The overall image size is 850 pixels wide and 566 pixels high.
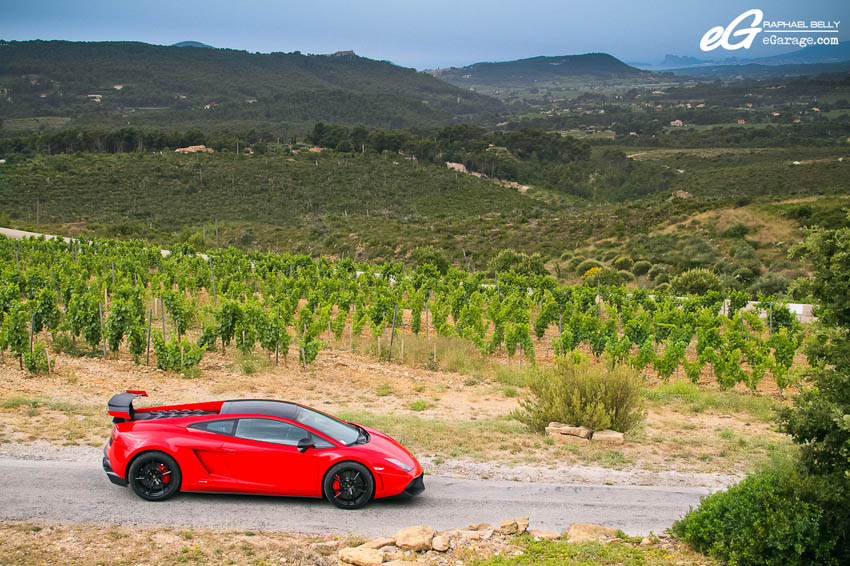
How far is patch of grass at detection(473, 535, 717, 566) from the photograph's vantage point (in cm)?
730

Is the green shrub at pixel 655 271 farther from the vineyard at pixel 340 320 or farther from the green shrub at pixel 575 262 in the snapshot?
the vineyard at pixel 340 320

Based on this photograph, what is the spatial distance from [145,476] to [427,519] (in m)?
3.45

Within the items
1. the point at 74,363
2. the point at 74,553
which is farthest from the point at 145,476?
the point at 74,363

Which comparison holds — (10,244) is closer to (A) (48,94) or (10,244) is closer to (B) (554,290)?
(B) (554,290)

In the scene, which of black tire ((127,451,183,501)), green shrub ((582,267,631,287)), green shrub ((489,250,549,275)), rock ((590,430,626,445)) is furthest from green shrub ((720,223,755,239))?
black tire ((127,451,183,501))

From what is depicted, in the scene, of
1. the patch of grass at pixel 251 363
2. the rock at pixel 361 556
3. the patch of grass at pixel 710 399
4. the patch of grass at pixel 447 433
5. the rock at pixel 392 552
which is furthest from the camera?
the patch of grass at pixel 251 363

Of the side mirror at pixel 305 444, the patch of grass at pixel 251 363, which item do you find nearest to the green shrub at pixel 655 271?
the patch of grass at pixel 251 363

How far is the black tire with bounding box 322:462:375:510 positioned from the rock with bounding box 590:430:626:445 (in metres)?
4.90

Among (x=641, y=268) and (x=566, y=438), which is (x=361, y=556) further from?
(x=641, y=268)

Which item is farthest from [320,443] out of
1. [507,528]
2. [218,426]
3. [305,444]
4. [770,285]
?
[770,285]

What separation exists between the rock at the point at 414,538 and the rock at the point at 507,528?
33.9 inches

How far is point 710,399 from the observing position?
15773 mm

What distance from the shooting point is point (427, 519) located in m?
8.56

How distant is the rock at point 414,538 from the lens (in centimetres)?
755
